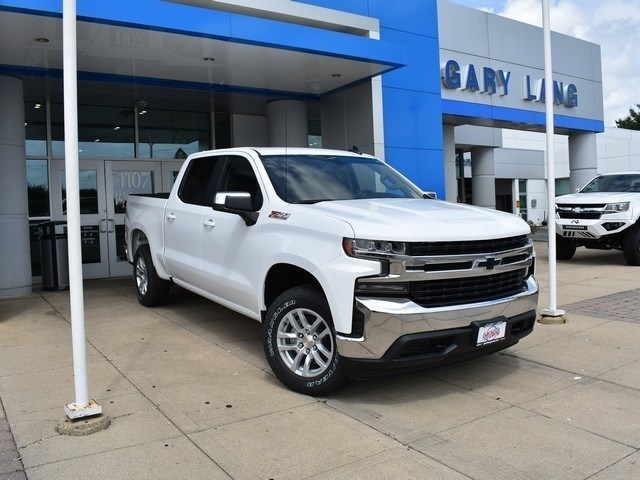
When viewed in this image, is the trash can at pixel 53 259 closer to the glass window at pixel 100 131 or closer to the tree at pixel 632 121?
the glass window at pixel 100 131

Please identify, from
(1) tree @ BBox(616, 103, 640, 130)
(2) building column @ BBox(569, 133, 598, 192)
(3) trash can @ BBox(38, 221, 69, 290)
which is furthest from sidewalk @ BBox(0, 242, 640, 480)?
(1) tree @ BBox(616, 103, 640, 130)

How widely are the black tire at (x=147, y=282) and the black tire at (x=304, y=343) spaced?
329 centimetres

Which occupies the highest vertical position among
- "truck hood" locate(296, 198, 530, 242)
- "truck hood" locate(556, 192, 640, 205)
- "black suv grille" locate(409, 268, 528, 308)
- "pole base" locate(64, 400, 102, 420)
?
"truck hood" locate(556, 192, 640, 205)

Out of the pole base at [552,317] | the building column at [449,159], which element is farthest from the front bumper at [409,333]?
the building column at [449,159]

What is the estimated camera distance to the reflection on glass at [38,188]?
432 inches

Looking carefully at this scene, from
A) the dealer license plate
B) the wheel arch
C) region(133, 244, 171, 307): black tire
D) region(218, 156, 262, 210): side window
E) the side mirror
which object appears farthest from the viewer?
region(133, 244, 171, 307): black tire

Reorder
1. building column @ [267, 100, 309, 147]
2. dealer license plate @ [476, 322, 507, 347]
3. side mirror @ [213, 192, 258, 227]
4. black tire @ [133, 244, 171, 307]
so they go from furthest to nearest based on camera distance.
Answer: building column @ [267, 100, 309, 147], black tire @ [133, 244, 171, 307], side mirror @ [213, 192, 258, 227], dealer license plate @ [476, 322, 507, 347]

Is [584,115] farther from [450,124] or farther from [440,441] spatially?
[440,441]

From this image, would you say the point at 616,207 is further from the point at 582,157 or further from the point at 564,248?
the point at 582,157

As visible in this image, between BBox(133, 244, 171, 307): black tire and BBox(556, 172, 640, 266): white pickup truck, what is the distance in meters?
8.47

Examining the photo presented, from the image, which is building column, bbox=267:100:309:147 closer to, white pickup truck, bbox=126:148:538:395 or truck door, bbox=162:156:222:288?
truck door, bbox=162:156:222:288

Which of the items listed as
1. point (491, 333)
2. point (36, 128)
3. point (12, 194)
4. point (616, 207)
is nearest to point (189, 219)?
point (491, 333)

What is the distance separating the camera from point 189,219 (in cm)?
636

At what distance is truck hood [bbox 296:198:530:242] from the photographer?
13.5 feet
